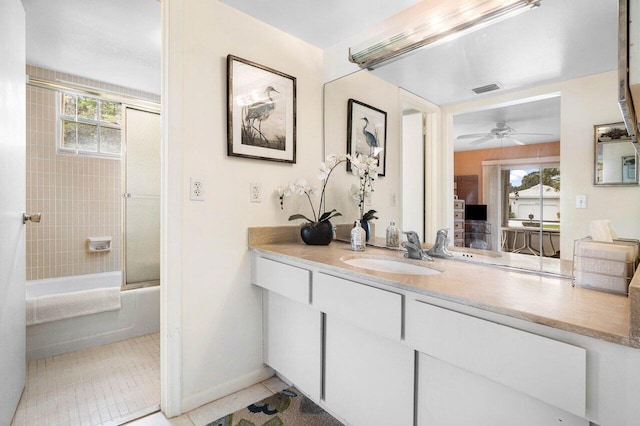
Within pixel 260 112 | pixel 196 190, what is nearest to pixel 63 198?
pixel 196 190

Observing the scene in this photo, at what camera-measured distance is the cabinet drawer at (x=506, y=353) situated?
68cm

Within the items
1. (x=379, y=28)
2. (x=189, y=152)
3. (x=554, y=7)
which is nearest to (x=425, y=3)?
(x=379, y=28)

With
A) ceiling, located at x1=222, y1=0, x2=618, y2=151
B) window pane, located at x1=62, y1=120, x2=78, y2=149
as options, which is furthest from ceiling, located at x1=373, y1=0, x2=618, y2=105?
window pane, located at x1=62, y1=120, x2=78, y2=149

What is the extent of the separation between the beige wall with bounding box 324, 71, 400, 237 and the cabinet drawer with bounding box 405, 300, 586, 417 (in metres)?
0.89

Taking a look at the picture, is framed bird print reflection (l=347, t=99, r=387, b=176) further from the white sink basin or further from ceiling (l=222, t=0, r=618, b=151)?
the white sink basin

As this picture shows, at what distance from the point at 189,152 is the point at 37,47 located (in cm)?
198

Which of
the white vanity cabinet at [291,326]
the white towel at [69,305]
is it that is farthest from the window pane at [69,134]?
the white vanity cabinet at [291,326]

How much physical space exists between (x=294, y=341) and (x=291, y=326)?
77mm

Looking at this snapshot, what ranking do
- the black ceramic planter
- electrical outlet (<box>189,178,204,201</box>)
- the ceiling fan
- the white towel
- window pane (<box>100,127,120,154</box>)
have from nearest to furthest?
the ceiling fan, electrical outlet (<box>189,178,204,201</box>), the black ceramic planter, the white towel, window pane (<box>100,127,120,154</box>)

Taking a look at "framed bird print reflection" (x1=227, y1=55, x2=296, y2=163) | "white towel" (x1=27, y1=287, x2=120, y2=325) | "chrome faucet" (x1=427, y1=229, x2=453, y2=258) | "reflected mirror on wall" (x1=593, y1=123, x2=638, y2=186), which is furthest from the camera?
"white towel" (x1=27, y1=287, x2=120, y2=325)

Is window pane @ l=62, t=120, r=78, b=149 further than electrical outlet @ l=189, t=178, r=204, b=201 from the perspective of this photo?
Yes

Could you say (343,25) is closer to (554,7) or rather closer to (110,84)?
(554,7)

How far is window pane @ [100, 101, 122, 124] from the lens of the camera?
10.6 feet

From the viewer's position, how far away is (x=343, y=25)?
185 centimetres
